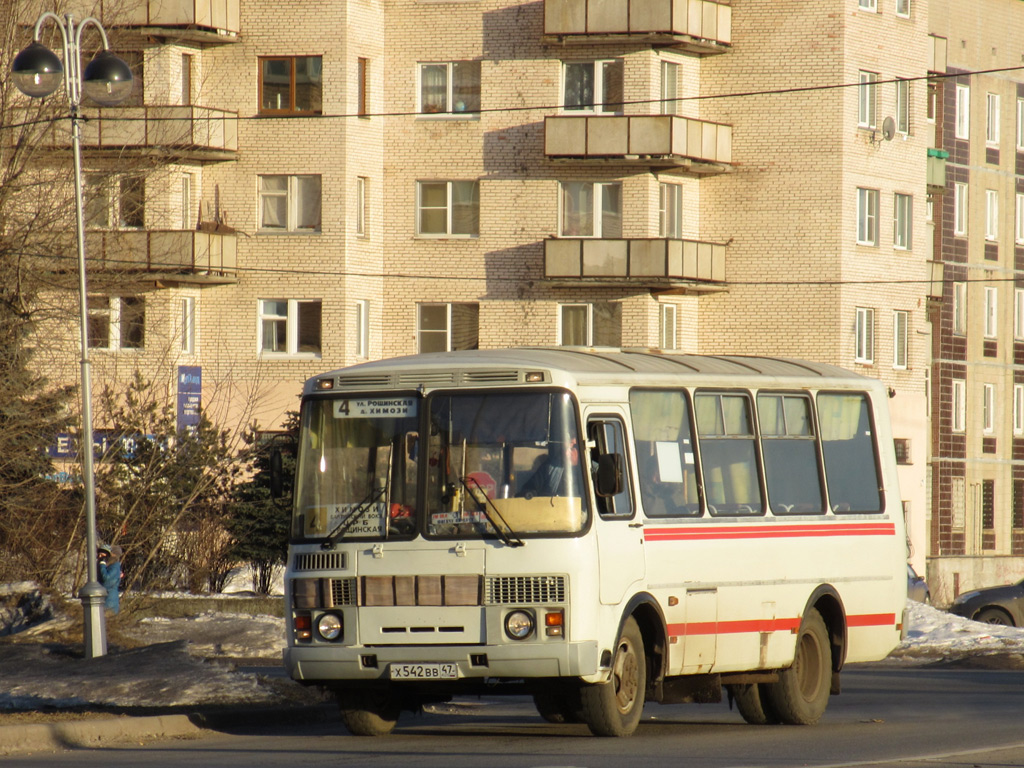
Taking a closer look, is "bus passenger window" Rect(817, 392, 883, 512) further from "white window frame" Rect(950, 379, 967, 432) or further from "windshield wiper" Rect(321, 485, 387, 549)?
"white window frame" Rect(950, 379, 967, 432)

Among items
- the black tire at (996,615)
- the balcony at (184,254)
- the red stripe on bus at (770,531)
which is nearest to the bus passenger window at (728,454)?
the red stripe on bus at (770,531)

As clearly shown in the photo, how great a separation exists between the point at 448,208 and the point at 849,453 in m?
30.6

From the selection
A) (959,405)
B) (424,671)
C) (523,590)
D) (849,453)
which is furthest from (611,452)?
(959,405)

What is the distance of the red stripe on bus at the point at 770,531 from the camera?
14.0 metres

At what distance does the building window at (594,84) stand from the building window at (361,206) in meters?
5.25

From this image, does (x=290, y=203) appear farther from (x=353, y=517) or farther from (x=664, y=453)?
(x=353, y=517)

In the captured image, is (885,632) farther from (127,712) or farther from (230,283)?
(230,283)

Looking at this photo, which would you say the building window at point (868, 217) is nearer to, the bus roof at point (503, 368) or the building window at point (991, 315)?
the building window at point (991, 315)

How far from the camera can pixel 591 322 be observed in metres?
45.7

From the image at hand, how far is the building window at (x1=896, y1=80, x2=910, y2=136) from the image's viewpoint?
4772 centimetres

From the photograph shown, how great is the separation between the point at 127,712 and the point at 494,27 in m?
32.8

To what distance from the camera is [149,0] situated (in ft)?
142

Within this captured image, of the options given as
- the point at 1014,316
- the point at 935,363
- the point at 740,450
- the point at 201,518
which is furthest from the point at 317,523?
the point at 1014,316

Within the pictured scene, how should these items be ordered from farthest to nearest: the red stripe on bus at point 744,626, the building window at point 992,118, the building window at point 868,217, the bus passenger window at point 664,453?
the building window at point 992,118, the building window at point 868,217, the red stripe on bus at point 744,626, the bus passenger window at point 664,453
